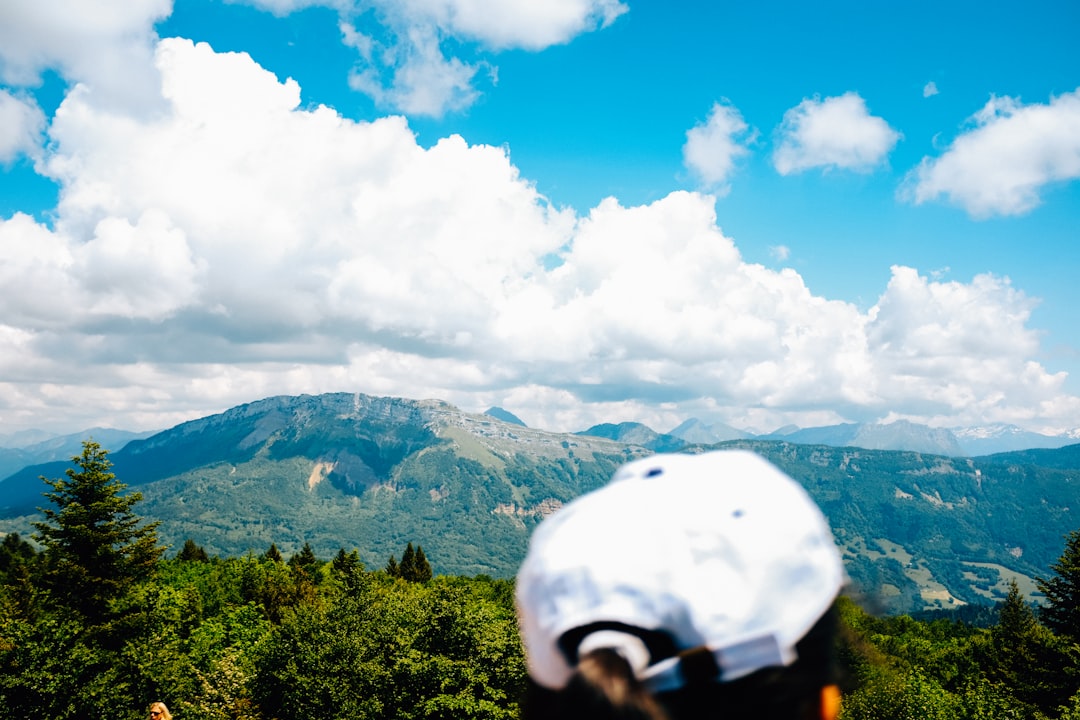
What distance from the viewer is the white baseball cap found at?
1.32 metres

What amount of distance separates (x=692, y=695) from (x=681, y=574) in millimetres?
246

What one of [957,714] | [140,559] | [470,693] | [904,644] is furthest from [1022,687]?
[140,559]

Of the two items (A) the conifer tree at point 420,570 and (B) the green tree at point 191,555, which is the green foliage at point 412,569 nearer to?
(A) the conifer tree at point 420,570

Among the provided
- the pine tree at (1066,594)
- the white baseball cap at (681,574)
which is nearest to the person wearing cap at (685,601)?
the white baseball cap at (681,574)

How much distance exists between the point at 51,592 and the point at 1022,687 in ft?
210

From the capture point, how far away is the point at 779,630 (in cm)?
138

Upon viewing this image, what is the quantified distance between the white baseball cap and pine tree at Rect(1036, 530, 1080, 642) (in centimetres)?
5621

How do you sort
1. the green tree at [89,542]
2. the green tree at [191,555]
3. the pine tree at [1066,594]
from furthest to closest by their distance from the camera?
the green tree at [191,555], the pine tree at [1066,594], the green tree at [89,542]

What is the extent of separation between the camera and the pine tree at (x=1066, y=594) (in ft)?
140

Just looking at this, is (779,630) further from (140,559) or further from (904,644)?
(904,644)

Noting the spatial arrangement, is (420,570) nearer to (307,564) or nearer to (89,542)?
(307,564)

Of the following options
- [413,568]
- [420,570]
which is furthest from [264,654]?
[420,570]

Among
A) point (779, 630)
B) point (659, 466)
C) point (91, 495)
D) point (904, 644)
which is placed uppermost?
point (659, 466)

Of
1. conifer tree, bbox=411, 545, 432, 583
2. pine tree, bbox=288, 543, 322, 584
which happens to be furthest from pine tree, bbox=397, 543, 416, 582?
pine tree, bbox=288, 543, 322, 584
